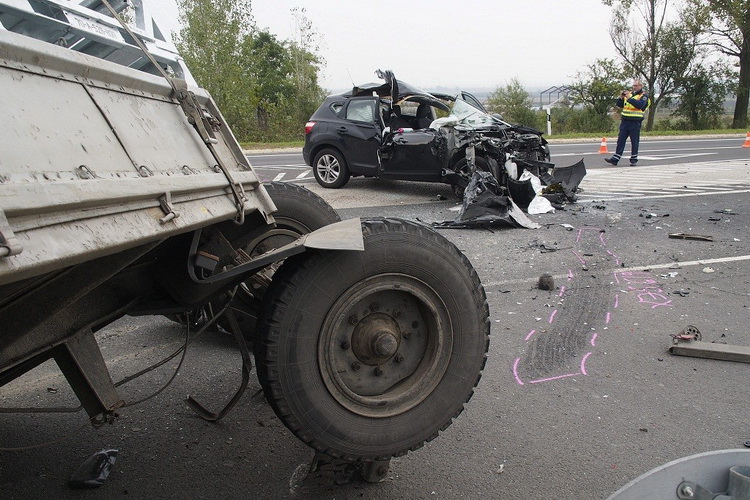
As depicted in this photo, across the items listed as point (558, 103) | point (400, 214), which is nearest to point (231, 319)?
point (400, 214)

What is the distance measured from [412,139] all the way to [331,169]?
1953 millimetres

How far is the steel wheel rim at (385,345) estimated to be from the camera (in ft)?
7.72

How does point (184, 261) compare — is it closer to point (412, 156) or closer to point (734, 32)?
point (412, 156)

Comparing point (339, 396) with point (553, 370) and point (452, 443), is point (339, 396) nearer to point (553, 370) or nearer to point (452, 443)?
point (452, 443)

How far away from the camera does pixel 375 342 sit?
2.42 meters

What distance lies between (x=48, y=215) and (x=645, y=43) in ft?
130

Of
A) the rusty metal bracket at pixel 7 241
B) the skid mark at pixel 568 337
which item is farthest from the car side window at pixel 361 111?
the rusty metal bracket at pixel 7 241

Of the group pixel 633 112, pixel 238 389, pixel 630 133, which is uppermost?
pixel 633 112

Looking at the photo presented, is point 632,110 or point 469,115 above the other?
point 469,115

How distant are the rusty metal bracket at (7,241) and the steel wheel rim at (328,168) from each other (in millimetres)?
10195

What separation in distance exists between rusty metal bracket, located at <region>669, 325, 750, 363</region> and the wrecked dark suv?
5726mm

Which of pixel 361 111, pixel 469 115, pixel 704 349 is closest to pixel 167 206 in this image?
pixel 704 349

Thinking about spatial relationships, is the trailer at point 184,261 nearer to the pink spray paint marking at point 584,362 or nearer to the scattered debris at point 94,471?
the scattered debris at point 94,471

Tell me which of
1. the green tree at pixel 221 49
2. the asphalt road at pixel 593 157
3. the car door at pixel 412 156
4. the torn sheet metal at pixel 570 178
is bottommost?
the asphalt road at pixel 593 157
